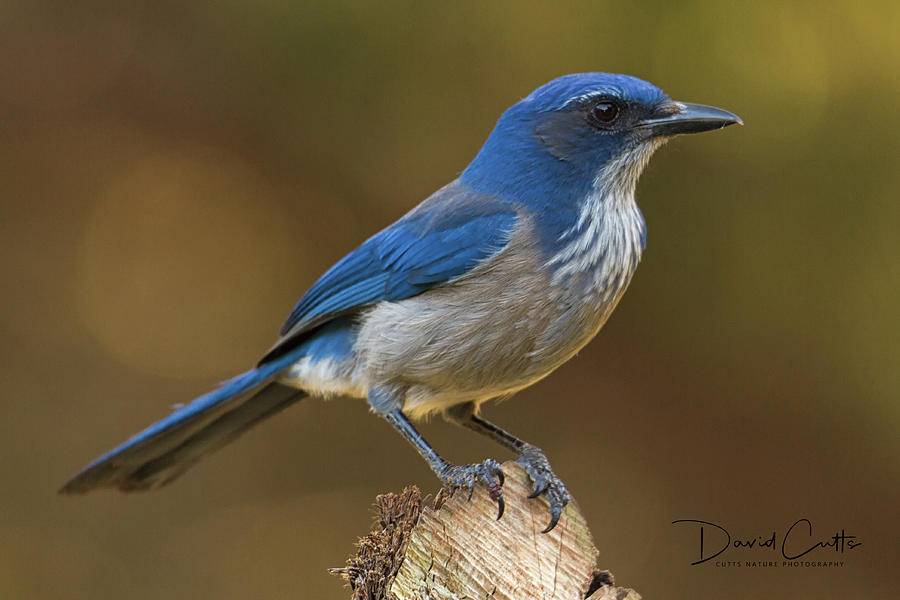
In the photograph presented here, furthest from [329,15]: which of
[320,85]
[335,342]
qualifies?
[335,342]

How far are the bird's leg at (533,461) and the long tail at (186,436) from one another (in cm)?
85

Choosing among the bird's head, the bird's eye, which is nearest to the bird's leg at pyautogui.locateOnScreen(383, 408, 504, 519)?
the bird's head

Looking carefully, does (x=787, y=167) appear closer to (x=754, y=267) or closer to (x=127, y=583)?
(x=754, y=267)

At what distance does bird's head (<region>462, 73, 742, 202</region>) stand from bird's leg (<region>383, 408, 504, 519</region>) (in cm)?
110

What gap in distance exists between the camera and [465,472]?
3.79 meters

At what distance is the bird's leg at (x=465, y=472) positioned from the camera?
3599mm

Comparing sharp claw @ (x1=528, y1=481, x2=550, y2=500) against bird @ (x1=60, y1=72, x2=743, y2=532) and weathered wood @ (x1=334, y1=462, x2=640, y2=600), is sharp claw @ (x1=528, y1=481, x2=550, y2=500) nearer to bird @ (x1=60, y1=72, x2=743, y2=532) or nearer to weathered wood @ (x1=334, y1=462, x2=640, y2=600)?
bird @ (x1=60, y1=72, x2=743, y2=532)

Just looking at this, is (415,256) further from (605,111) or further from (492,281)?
(605,111)

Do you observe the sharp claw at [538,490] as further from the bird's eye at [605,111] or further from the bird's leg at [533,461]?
the bird's eye at [605,111]

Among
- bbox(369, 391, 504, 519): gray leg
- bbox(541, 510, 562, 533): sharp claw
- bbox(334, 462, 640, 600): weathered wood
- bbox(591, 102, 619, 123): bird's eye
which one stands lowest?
bbox(334, 462, 640, 600): weathered wood

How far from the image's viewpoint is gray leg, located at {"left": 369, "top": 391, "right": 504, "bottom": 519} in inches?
143

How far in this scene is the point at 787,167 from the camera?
5.93 metres

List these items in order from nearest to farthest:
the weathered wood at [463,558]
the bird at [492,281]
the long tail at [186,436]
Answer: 1. the weathered wood at [463,558]
2. the bird at [492,281]
3. the long tail at [186,436]

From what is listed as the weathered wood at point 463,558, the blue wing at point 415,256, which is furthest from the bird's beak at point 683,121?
the weathered wood at point 463,558
